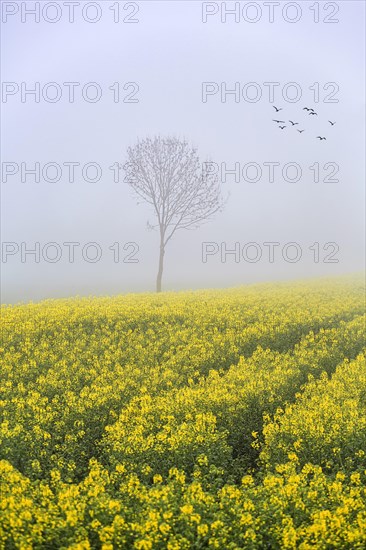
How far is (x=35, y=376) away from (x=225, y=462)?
19.2ft

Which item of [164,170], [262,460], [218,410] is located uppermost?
[164,170]

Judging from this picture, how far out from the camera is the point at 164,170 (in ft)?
134

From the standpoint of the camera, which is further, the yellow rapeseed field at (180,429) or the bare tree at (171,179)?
the bare tree at (171,179)

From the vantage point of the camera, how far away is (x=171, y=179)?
40.8 meters

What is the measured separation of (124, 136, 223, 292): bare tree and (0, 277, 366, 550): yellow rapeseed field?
2238 centimetres

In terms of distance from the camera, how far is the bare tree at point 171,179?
4084cm

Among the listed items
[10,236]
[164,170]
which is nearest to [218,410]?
[164,170]

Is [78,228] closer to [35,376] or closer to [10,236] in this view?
[10,236]

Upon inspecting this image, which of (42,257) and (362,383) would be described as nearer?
(362,383)

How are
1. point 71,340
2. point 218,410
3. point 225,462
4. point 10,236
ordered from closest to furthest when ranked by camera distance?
point 225,462 < point 218,410 < point 71,340 < point 10,236

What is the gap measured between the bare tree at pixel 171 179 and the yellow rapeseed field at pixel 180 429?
22.4 m

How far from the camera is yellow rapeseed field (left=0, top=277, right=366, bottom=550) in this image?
22.2ft

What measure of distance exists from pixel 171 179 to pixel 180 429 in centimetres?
3263

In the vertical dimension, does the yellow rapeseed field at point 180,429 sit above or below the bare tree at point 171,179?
below
